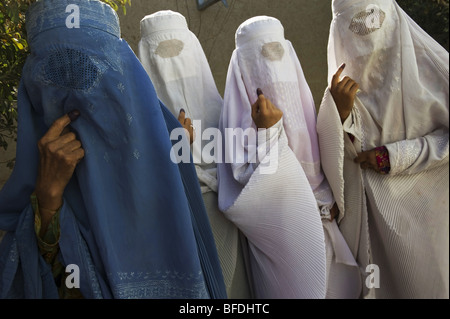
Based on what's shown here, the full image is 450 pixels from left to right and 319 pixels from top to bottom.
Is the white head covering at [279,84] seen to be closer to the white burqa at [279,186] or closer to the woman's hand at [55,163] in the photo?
the white burqa at [279,186]

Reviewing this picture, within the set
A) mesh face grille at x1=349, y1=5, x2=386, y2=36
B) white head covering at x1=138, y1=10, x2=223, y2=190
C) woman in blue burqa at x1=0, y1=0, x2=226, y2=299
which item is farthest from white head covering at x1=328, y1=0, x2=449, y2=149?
woman in blue burqa at x1=0, y1=0, x2=226, y2=299

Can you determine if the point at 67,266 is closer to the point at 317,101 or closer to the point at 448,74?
the point at 448,74

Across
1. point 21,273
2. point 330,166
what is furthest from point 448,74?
point 21,273

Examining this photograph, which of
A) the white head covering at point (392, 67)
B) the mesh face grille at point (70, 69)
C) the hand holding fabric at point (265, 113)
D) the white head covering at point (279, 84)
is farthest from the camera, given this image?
the white head covering at point (279, 84)

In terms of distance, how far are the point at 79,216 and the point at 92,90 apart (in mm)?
406

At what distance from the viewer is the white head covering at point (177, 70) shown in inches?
87.5

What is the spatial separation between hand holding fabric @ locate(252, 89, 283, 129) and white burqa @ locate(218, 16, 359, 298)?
34 mm

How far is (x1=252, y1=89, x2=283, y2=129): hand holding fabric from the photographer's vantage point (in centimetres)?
197

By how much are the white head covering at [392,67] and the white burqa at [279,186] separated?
0.27 m

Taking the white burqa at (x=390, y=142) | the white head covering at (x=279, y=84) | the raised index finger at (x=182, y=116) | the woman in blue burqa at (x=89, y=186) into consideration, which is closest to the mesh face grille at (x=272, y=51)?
the white head covering at (x=279, y=84)

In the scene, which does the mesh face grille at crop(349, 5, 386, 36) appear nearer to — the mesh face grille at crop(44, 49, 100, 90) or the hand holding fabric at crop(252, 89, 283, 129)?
the hand holding fabric at crop(252, 89, 283, 129)

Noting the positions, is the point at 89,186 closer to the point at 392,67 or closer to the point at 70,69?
the point at 70,69

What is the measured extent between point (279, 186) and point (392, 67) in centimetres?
67
